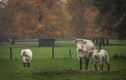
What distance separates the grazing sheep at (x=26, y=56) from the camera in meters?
13.4

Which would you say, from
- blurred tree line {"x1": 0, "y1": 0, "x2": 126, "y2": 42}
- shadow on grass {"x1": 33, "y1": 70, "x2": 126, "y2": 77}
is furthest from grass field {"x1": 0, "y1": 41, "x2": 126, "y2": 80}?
blurred tree line {"x1": 0, "y1": 0, "x2": 126, "y2": 42}

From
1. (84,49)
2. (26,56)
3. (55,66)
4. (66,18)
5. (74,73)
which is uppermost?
(66,18)

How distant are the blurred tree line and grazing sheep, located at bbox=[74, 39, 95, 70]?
0.70ft

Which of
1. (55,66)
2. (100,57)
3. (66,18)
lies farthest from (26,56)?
(100,57)

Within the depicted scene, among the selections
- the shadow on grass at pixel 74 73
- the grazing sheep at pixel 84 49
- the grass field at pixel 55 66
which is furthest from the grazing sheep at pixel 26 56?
the grazing sheep at pixel 84 49

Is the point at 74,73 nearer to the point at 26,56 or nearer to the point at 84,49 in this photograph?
the point at 84,49

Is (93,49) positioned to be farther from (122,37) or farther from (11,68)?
(11,68)

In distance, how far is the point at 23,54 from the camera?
13797 mm

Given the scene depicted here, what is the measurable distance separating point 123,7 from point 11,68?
3.55 meters

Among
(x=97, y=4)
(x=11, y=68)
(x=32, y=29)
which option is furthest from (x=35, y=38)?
(x=97, y=4)

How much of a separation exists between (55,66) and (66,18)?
4.58 feet

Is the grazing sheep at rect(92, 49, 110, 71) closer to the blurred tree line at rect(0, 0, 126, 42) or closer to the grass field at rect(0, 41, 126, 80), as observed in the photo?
the grass field at rect(0, 41, 126, 80)

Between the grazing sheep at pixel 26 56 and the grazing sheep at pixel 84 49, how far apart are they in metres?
1.45

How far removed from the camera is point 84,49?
42.5 ft
